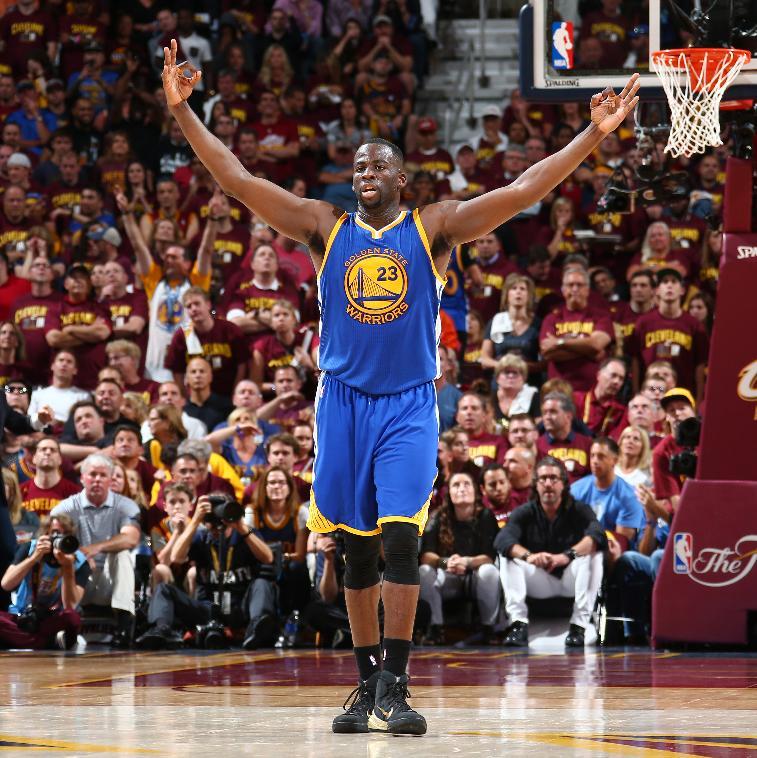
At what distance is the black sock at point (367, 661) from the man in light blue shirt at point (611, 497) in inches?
227

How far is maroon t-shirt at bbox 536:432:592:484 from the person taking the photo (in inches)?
477

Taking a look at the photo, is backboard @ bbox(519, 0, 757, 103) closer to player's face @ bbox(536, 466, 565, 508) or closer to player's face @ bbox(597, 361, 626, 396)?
player's face @ bbox(536, 466, 565, 508)

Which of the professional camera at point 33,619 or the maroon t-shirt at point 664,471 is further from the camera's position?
the maroon t-shirt at point 664,471

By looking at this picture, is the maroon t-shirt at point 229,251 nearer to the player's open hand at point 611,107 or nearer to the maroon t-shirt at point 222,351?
the maroon t-shirt at point 222,351

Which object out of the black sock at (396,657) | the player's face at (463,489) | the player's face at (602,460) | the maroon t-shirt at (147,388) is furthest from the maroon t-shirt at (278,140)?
the black sock at (396,657)

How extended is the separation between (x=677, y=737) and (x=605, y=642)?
5899mm

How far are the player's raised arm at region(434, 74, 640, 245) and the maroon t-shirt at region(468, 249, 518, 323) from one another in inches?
345

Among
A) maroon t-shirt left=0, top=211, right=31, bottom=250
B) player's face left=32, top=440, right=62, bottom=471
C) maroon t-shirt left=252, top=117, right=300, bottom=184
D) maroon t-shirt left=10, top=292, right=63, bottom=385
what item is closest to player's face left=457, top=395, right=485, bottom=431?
player's face left=32, top=440, right=62, bottom=471

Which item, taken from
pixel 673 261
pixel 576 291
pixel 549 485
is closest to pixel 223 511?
pixel 549 485

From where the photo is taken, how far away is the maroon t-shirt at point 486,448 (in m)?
12.3

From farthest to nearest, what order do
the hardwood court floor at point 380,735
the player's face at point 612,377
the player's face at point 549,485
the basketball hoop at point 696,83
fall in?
the player's face at point 612,377, the player's face at point 549,485, the basketball hoop at point 696,83, the hardwood court floor at point 380,735

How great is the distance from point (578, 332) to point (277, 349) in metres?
2.82

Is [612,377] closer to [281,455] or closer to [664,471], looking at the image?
[664,471]

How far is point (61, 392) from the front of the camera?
1385cm
